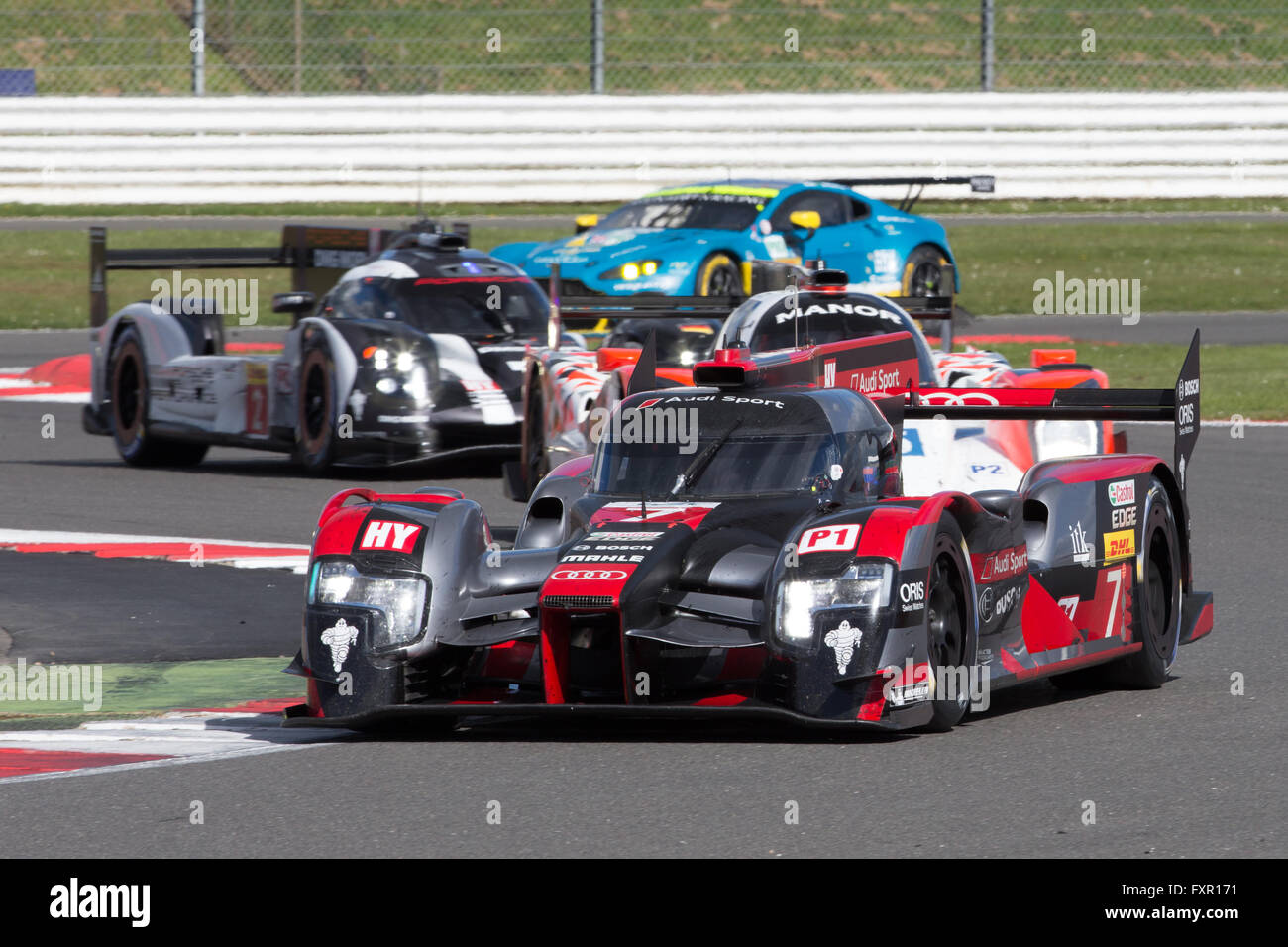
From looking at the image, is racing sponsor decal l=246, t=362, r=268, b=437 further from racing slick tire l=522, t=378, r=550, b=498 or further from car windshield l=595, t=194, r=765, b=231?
car windshield l=595, t=194, r=765, b=231

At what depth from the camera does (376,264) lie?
51.7 feet

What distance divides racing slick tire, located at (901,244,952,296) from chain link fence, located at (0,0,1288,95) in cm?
647

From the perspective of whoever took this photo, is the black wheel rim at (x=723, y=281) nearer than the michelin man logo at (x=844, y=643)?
No

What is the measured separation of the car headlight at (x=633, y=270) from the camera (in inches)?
842

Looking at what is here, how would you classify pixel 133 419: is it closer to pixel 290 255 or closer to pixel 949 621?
pixel 290 255

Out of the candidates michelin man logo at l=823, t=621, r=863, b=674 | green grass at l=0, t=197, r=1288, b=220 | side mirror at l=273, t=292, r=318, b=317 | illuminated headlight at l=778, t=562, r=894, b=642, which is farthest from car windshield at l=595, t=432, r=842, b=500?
green grass at l=0, t=197, r=1288, b=220

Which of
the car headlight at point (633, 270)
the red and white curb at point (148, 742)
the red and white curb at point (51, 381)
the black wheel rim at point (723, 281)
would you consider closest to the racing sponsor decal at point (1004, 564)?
the red and white curb at point (148, 742)

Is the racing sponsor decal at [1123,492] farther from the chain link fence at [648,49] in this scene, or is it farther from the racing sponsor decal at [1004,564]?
the chain link fence at [648,49]

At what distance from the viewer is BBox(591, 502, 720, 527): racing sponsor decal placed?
774 cm

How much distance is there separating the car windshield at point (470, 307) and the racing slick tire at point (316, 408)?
784mm
